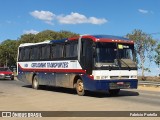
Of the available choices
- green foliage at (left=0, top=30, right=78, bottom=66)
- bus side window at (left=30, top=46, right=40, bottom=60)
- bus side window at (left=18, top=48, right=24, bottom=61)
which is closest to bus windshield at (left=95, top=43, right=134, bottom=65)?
bus side window at (left=30, top=46, right=40, bottom=60)

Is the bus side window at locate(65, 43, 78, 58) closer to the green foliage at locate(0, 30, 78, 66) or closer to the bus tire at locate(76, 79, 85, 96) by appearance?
the bus tire at locate(76, 79, 85, 96)

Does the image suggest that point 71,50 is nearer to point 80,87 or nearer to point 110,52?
point 80,87

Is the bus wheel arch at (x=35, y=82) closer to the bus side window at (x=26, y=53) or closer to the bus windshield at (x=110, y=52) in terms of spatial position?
the bus side window at (x=26, y=53)

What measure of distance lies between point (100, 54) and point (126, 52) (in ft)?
5.40

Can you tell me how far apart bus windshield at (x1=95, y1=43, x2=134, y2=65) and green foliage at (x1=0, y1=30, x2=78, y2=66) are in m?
60.2

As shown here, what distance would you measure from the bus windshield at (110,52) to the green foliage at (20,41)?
60.2 meters

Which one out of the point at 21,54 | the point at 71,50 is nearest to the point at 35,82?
the point at 21,54

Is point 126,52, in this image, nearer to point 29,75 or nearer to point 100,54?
point 100,54

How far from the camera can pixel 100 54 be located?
20.9 meters

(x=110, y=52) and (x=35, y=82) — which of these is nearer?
(x=110, y=52)

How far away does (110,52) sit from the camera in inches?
830

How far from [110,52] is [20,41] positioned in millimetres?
70941

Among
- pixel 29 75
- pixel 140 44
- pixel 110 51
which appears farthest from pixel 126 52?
pixel 140 44

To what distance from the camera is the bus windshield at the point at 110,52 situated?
824 inches
